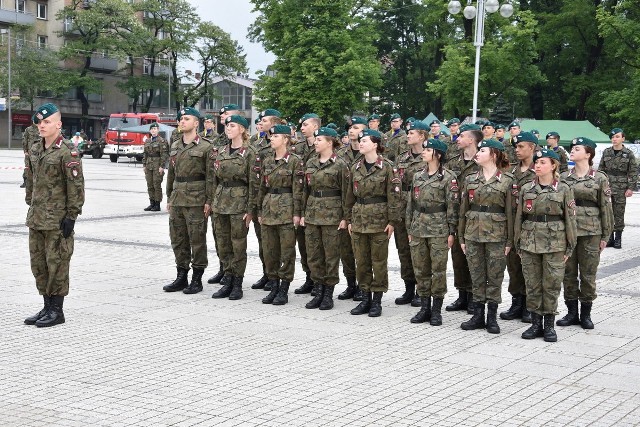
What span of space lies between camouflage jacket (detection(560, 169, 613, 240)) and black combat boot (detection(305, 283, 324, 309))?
283 cm

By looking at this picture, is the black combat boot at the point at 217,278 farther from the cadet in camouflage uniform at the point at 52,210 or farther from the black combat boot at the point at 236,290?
the cadet in camouflage uniform at the point at 52,210

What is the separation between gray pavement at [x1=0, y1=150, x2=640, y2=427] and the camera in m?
6.12

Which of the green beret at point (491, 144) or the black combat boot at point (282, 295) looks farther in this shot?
the black combat boot at point (282, 295)

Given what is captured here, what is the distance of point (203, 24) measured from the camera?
238ft

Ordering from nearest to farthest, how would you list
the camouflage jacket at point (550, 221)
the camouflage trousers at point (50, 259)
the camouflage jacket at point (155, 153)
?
the camouflage jacket at point (550, 221), the camouflage trousers at point (50, 259), the camouflage jacket at point (155, 153)

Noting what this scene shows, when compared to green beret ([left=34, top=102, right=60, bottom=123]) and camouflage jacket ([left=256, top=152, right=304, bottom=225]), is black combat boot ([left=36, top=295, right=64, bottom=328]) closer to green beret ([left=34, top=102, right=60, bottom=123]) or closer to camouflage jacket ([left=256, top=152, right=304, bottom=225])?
green beret ([left=34, top=102, right=60, bottom=123])

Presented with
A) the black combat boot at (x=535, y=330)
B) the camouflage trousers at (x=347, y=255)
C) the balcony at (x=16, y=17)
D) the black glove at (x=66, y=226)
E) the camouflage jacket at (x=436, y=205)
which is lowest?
the black combat boot at (x=535, y=330)

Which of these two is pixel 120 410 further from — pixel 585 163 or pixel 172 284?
pixel 585 163

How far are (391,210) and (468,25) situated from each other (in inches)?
1572

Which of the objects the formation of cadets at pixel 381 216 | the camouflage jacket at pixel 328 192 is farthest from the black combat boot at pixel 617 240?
the camouflage jacket at pixel 328 192

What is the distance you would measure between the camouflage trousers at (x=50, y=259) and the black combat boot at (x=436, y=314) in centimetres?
367

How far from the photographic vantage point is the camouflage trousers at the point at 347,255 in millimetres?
10289

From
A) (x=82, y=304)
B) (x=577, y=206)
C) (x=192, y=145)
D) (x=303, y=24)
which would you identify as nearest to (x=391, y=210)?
(x=577, y=206)

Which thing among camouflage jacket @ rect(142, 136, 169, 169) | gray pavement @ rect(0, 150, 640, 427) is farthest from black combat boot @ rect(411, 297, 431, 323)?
camouflage jacket @ rect(142, 136, 169, 169)
